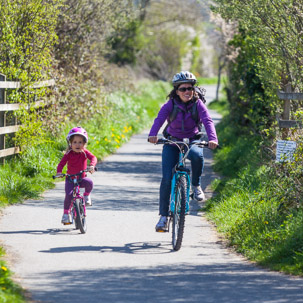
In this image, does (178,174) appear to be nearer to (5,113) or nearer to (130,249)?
(130,249)

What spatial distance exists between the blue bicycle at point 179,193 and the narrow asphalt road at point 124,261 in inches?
8.7

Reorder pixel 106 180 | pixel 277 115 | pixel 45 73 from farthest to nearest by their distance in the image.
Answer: pixel 45 73
pixel 106 180
pixel 277 115

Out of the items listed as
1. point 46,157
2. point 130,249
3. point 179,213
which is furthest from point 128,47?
point 130,249

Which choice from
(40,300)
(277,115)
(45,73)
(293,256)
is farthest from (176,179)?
(45,73)

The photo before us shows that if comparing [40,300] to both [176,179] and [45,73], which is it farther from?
[45,73]

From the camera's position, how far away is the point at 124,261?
742 centimetres

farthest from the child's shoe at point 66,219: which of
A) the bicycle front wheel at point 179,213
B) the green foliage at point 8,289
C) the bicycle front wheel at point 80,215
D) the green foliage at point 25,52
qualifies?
the green foliage at point 25,52

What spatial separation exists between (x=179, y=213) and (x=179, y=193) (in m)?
0.22

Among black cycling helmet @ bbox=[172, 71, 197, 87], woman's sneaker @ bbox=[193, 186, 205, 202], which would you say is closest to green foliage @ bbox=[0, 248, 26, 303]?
woman's sneaker @ bbox=[193, 186, 205, 202]

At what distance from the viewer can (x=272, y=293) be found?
20.5 ft

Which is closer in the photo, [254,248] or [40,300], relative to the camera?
[40,300]

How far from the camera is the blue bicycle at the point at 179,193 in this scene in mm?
7992

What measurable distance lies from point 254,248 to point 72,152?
249 centimetres

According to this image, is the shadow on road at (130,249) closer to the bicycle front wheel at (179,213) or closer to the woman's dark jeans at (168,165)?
the bicycle front wheel at (179,213)
